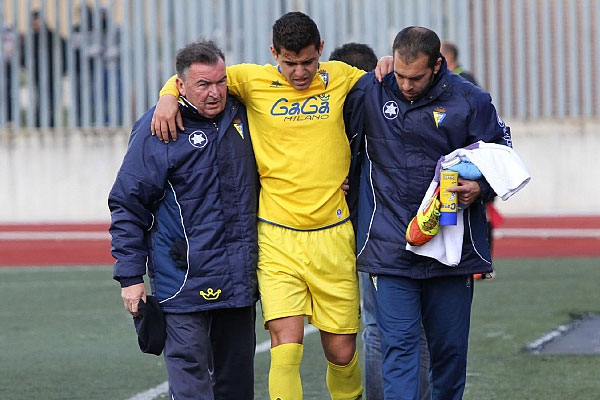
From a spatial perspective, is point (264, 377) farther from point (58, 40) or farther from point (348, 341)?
point (58, 40)

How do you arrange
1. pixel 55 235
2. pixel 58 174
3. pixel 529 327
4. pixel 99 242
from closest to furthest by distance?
pixel 529 327 → pixel 99 242 → pixel 55 235 → pixel 58 174

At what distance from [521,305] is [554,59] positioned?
331 inches

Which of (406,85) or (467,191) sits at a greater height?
(406,85)

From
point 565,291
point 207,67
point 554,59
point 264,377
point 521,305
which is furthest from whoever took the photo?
point 554,59

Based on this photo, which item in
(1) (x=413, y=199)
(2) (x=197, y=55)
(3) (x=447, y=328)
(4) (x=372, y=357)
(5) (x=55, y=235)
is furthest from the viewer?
(5) (x=55, y=235)

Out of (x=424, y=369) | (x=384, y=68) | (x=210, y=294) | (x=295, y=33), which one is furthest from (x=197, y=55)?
(x=424, y=369)

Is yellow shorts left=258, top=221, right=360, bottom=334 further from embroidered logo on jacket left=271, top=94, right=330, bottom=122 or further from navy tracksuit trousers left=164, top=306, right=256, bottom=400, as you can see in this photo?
embroidered logo on jacket left=271, top=94, right=330, bottom=122

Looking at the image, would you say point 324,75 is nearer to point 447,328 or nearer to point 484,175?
point 484,175

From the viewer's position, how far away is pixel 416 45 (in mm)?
5750

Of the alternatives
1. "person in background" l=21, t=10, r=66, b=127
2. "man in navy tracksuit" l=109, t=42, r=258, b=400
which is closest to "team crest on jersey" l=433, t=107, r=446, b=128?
"man in navy tracksuit" l=109, t=42, r=258, b=400

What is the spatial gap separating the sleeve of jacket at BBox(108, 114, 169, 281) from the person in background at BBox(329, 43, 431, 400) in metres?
1.19

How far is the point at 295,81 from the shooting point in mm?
5969

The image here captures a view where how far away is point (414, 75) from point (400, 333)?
1.14 m

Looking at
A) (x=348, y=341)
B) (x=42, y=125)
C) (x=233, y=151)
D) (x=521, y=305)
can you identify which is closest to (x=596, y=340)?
(x=521, y=305)
